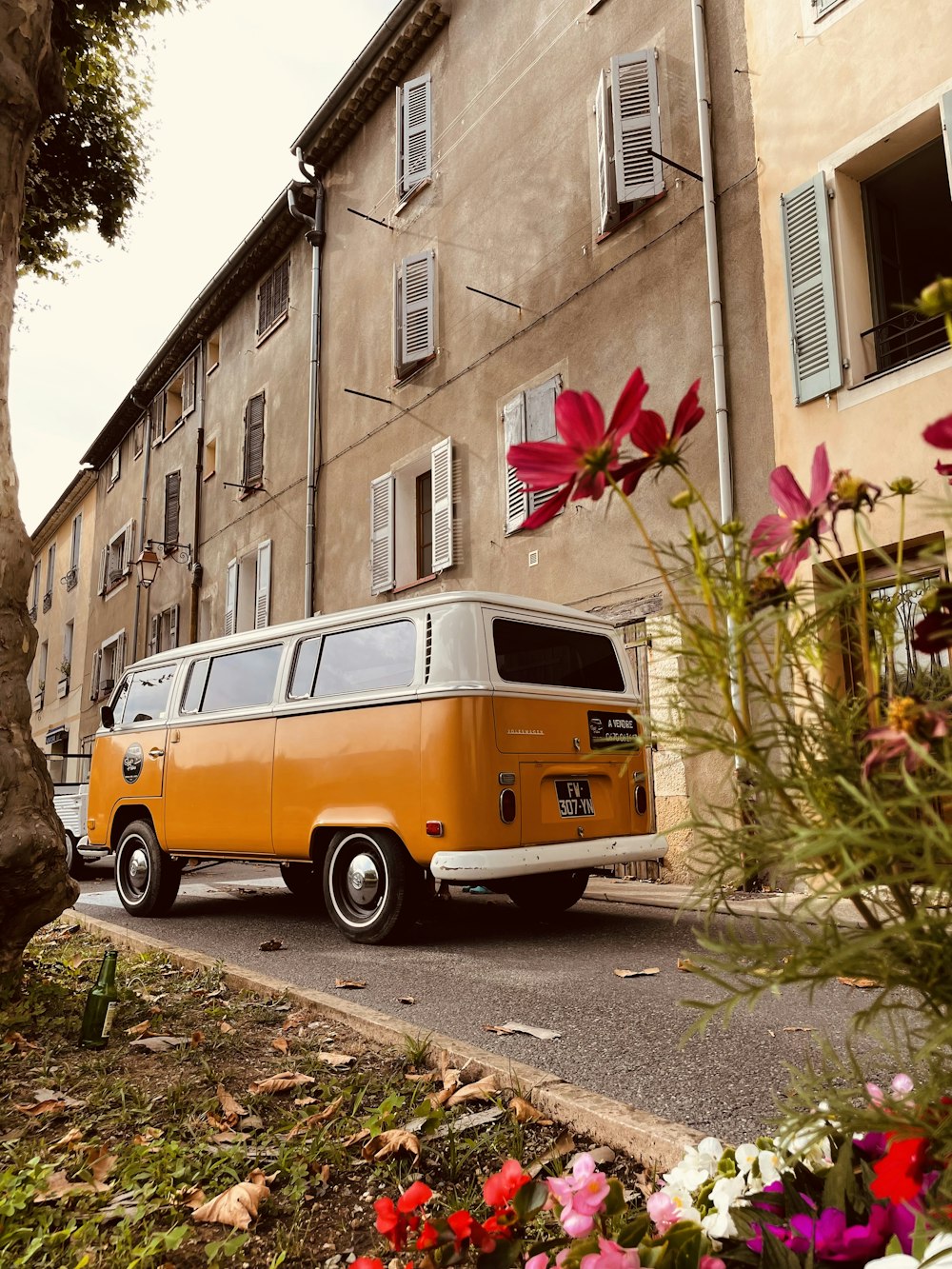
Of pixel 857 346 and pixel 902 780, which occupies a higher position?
pixel 857 346

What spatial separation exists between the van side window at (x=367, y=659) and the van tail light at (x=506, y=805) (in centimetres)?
92

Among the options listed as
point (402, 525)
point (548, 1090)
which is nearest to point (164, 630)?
point (402, 525)

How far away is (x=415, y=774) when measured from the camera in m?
5.78

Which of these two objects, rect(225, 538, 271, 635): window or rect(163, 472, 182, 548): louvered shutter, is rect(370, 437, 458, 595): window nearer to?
rect(225, 538, 271, 635): window

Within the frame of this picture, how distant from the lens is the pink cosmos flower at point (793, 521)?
3.05 ft

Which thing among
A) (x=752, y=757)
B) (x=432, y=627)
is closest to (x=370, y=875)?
(x=432, y=627)

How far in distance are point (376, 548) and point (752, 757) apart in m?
14.0

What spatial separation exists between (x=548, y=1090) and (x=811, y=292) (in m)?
7.75

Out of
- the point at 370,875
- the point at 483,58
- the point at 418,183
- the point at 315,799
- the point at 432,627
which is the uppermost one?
the point at 483,58

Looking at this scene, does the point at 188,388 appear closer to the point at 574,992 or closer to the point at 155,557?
the point at 155,557

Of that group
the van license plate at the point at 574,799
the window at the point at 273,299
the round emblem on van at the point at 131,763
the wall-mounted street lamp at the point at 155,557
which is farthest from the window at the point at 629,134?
the wall-mounted street lamp at the point at 155,557

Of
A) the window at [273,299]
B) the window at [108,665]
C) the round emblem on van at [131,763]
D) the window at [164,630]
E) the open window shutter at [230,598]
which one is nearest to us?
the round emblem on van at [131,763]

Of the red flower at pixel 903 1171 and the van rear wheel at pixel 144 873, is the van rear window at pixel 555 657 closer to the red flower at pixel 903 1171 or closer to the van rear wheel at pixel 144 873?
the van rear wheel at pixel 144 873

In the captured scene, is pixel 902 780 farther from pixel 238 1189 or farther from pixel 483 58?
pixel 483 58
